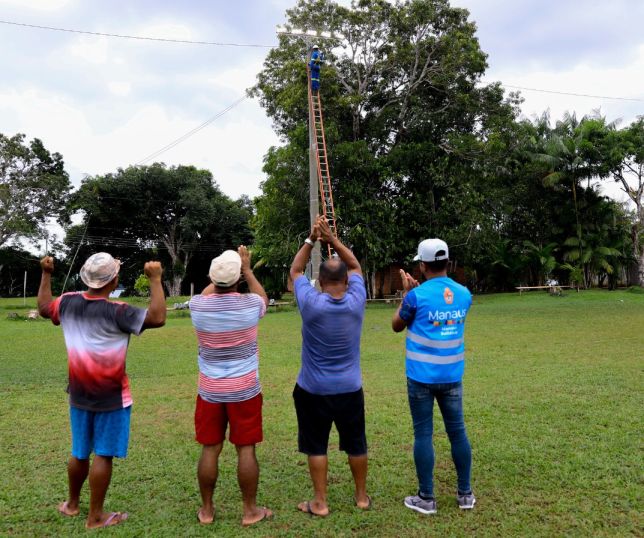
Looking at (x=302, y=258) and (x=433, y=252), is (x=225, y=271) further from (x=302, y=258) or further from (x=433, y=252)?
(x=433, y=252)

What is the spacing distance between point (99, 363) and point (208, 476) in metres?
1.00

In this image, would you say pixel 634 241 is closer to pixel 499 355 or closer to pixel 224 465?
pixel 499 355

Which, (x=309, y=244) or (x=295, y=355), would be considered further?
(x=295, y=355)

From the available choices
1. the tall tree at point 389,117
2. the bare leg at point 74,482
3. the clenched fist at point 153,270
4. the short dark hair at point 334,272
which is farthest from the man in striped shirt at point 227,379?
the tall tree at point 389,117

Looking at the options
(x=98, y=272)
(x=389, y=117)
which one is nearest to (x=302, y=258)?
(x=98, y=272)

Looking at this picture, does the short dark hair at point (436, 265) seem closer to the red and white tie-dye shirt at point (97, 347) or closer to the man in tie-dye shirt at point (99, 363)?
the man in tie-dye shirt at point (99, 363)

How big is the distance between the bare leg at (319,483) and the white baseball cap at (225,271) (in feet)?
4.25

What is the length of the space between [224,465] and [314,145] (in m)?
11.0

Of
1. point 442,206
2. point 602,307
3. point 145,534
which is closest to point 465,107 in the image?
point 442,206

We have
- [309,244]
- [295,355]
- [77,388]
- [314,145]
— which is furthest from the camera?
[314,145]

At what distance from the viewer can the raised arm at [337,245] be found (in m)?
3.55

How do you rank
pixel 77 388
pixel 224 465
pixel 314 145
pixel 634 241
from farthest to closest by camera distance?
pixel 634 241
pixel 314 145
pixel 224 465
pixel 77 388

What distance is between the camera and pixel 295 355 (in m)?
10.4

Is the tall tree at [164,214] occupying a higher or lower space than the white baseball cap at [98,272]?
higher
